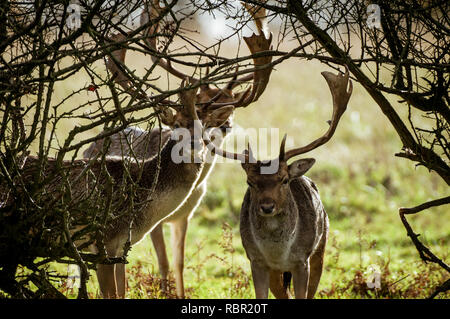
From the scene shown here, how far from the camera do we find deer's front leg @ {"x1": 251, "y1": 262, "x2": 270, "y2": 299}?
609 centimetres

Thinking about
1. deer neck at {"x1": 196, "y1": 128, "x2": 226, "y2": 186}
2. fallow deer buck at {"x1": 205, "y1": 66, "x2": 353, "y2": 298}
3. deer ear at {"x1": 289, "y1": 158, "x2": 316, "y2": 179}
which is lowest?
fallow deer buck at {"x1": 205, "y1": 66, "x2": 353, "y2": 298}

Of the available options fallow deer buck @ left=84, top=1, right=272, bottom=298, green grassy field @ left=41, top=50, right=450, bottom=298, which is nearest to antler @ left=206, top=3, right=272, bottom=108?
fallow deer buck @ left=84, top=1, right=272, bottom=298

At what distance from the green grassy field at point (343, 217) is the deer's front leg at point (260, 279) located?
0.97 meters

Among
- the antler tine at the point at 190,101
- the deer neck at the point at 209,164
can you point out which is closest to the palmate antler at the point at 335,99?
the antler tine at the point at 190,101

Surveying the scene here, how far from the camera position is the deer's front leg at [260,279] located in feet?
20.0

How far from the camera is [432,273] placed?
296 inches

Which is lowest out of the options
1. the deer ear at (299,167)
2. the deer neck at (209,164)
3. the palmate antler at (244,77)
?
the deer ear at (299,167)

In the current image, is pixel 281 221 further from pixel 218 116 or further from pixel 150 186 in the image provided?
pixel 218 116

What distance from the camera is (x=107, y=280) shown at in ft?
20.8

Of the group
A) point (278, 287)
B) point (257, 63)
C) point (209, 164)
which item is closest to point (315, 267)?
point (278, 287)

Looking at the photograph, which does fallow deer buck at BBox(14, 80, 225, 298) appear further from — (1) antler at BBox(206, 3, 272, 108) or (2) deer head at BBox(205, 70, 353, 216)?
(2) deer head at BBox(205, 70, 353, 216)

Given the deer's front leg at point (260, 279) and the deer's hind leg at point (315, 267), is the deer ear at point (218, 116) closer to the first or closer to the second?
the deer's hind leg at point (315, 267)

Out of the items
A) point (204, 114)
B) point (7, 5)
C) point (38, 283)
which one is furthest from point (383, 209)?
point (7, 5)

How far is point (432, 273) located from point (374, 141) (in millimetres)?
9293
